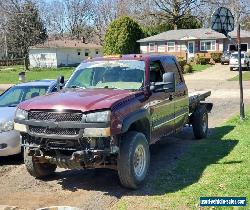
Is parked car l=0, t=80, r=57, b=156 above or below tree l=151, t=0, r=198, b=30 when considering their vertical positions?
below

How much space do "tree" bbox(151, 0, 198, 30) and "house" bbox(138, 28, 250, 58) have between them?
38.4 feet

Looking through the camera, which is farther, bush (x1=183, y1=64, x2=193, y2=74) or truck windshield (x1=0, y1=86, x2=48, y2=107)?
bush (x1=183, y1=64, x2=193, y2=74)

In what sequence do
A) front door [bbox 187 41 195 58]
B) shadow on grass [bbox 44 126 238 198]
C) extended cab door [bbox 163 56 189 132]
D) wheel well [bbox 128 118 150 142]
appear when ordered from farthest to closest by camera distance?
front door [bbox 187 41 195 58] → extended cab door [bbox 163 56 189 132] → wheel well [bbox 128 118 150 142] → shadow on grass [bbox 44 126 238 198]

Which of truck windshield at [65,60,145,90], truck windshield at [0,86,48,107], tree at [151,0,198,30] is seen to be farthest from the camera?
tree at [151,0,198,30]

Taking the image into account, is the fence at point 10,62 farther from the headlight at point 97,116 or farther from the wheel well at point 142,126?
the headlight at point 97,116

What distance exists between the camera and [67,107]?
616 cm

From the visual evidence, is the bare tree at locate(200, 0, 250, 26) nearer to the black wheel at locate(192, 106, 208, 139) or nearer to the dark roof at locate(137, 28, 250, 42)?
the dark roof at locate(137, 28, 250, 42)

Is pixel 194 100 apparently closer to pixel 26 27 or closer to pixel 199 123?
pixel 199 123

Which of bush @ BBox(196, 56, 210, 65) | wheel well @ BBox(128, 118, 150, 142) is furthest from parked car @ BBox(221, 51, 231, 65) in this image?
wheel well @ BBox(128, 118, 150, 142)

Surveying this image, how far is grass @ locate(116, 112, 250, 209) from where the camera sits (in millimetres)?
5969

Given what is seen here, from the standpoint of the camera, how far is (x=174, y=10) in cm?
7062

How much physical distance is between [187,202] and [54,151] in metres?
2.03

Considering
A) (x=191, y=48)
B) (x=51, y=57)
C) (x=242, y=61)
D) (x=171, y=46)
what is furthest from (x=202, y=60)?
(x=51, y=57)

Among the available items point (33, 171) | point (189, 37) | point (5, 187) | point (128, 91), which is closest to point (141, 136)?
point (128, 91)
